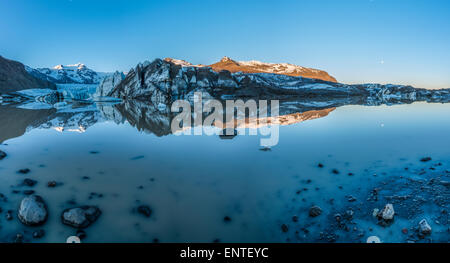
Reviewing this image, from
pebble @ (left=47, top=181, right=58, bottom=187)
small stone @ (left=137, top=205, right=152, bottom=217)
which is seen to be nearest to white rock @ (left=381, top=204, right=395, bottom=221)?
small stone @ (left=137, top=205, right=152, bottom=217)

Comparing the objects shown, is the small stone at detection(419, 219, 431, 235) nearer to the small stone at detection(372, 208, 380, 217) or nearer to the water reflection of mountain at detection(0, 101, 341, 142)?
the small stone at detection(372, 208, 380, 217)

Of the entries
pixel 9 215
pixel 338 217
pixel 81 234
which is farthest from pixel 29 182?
pixel 338 217

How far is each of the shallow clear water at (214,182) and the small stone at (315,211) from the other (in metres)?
0.09

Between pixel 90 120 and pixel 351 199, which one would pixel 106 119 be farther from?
pixel 351 199

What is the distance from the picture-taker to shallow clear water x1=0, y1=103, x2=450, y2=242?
3.27 metres

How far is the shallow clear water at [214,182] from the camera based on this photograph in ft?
10.7

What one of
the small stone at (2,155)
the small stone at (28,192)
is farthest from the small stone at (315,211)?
the small stone at (2,155)

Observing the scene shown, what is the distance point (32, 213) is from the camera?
136 inches

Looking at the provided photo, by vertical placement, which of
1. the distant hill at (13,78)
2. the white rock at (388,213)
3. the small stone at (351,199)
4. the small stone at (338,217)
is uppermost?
the distant hill at (13,78)

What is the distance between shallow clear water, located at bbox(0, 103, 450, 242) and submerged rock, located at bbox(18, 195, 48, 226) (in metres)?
0.12

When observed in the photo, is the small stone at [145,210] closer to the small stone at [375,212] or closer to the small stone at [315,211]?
the small stone at [315,211]

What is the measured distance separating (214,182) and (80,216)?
8.31 ft
